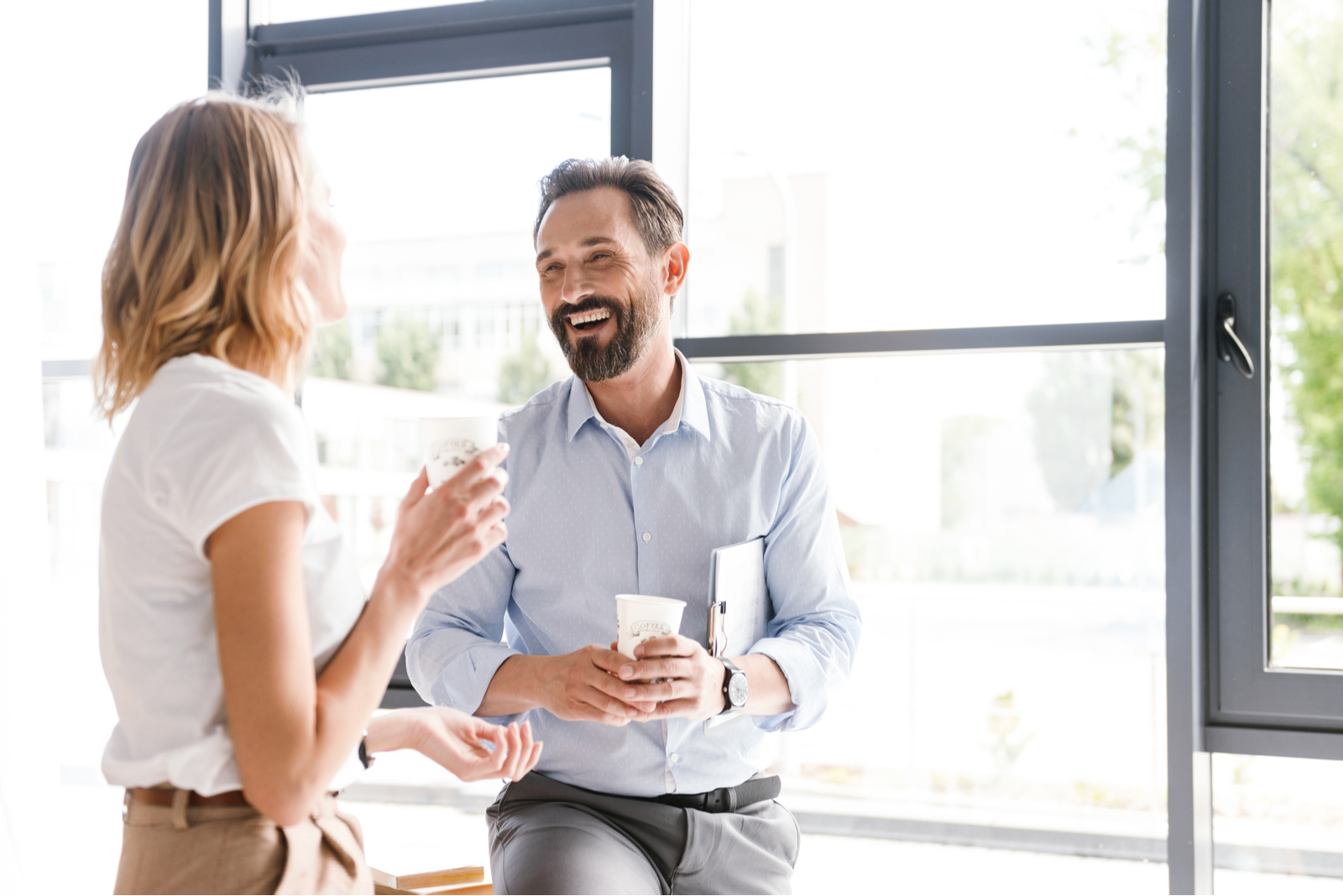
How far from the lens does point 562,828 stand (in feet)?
5.22

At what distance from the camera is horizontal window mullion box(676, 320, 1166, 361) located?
194 centimetres

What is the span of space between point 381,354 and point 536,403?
0.82 m

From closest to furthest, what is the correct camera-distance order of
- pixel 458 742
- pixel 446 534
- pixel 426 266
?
pixel 446 534, pixel 458 742, pixel 426 266

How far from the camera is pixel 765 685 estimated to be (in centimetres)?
162

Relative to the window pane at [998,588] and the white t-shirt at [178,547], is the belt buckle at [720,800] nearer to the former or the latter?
the window pane at [998,588]

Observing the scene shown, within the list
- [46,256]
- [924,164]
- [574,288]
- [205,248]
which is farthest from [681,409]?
[46,256]

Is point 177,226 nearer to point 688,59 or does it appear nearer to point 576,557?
point 576,557

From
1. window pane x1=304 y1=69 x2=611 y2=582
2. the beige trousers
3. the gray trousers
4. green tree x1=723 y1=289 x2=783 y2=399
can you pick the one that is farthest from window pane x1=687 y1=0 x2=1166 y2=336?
the beige trousers

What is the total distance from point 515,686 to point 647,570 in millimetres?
296

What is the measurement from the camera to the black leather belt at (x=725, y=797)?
5.56 feet

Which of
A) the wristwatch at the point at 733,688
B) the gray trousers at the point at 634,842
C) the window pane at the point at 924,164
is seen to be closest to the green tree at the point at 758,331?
the window pane at the point at 924,164

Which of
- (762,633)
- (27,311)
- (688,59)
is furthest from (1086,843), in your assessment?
(27,311)

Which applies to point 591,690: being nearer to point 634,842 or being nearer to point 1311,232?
point 634,842

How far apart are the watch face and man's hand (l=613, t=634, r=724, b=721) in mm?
19
